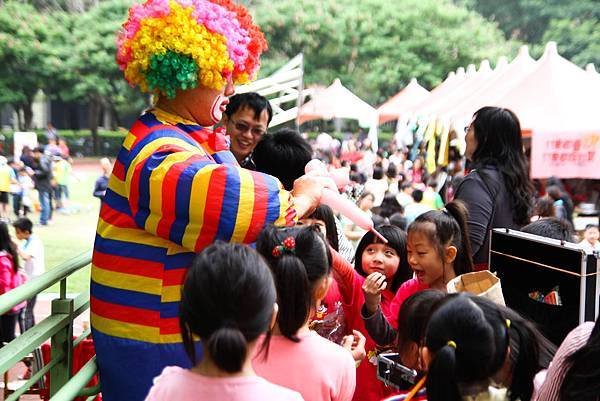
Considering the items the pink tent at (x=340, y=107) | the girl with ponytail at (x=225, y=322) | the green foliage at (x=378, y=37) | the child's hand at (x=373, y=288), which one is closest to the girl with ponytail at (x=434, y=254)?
the child's hand at (x=373, y=288)

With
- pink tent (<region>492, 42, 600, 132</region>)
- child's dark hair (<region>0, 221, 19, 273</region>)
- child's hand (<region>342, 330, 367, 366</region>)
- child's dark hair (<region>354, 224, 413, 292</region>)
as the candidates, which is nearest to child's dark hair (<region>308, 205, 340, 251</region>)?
child's dark hair (<region>354, 224, 413, 292</region>)

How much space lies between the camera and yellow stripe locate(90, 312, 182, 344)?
8.03 feet

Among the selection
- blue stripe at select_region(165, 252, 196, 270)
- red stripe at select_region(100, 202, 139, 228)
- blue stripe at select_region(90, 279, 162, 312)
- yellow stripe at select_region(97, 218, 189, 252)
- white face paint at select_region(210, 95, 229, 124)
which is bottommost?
blue stripe at select_region(90, 279, 162, 312)

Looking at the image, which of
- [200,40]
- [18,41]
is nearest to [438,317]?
[200,40]

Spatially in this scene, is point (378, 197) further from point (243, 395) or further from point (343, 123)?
point (343, 123)

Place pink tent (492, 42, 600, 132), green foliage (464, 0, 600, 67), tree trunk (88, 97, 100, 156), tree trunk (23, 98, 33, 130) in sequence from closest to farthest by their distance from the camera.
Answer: pink tent (492, 42, 600, 132) < green foliage (464, 0, 600, 67) < tree trunk (23, 98, 33, 130) < tree trunk (88, 97, 100, 156)

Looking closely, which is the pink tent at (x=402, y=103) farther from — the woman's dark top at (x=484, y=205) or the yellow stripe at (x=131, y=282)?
the yellow stripe at (x=131, y=282)

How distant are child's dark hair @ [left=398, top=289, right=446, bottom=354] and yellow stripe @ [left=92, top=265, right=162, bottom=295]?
2.44 ft

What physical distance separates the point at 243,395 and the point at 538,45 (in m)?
37.2

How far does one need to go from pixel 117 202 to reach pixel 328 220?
1.32 m

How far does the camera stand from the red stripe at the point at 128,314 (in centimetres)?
245

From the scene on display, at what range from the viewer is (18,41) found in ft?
98.2

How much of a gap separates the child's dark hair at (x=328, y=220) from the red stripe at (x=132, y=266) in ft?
3.97

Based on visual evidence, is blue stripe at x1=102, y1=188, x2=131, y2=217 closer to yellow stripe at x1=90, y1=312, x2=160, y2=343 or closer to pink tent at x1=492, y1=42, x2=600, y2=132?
yellow stripe at x1=90, y1=312, x2=160, y2=343
